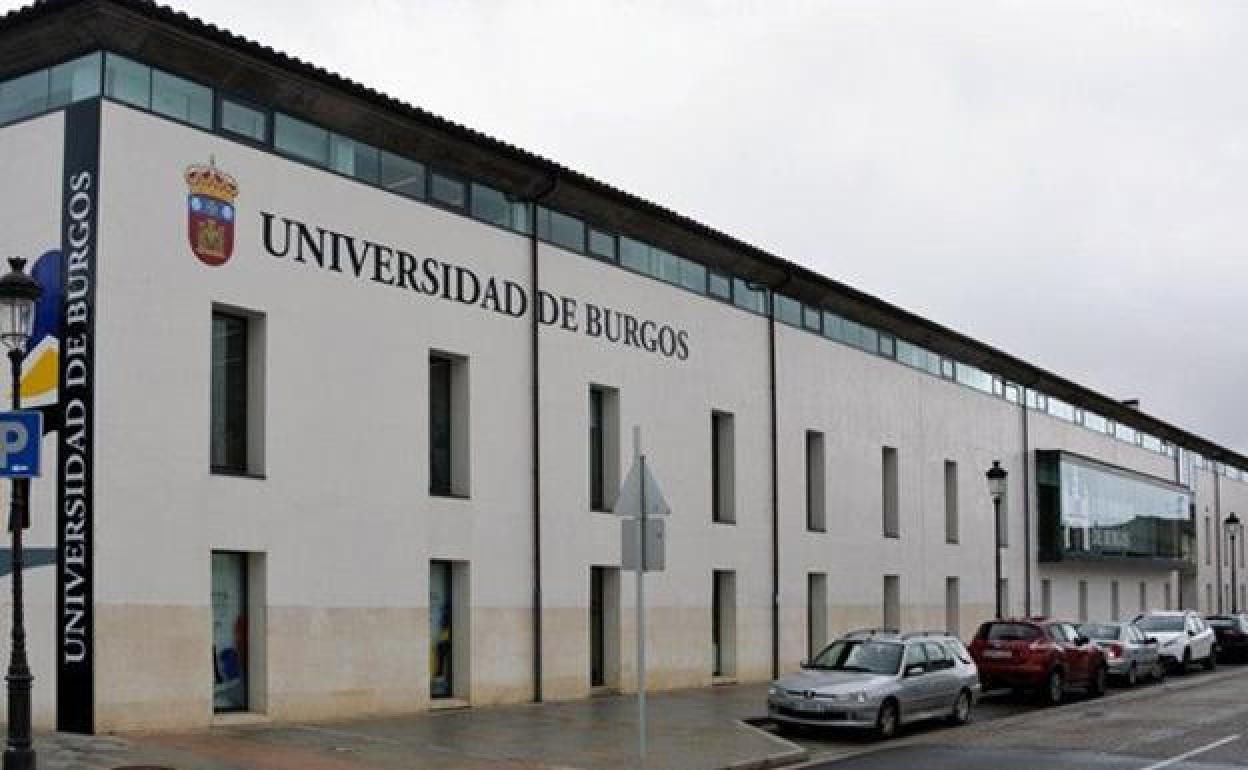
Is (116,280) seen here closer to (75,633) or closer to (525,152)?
(75,633)

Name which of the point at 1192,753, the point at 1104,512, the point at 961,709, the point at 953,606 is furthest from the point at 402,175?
the point at 1104,512

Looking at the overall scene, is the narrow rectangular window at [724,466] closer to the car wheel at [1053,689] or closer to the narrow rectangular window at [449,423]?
the car wheel at [1053,689]

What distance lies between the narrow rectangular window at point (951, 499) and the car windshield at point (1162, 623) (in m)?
5.43

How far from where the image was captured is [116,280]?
719 inches

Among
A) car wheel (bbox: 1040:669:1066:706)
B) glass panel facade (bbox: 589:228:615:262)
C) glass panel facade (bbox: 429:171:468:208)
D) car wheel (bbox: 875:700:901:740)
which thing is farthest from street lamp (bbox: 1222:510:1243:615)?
glass panel facade (bbox: 429:171:468:208)

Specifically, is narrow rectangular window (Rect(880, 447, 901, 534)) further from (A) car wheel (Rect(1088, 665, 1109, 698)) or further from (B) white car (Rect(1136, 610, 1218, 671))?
(A) car wheel (Rect(1088, 665, 1109, 698))

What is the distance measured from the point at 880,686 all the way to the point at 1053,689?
8.53m

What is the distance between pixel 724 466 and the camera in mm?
31359

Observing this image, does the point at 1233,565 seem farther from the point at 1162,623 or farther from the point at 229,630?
the point at 229,630

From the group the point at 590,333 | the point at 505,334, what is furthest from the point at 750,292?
the point at 505,334

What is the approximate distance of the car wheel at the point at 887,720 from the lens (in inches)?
837

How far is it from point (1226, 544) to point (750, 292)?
171ft

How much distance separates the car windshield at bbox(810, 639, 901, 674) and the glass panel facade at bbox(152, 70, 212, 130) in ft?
37.8

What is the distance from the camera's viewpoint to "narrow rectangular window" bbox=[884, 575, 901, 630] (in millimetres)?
38688
